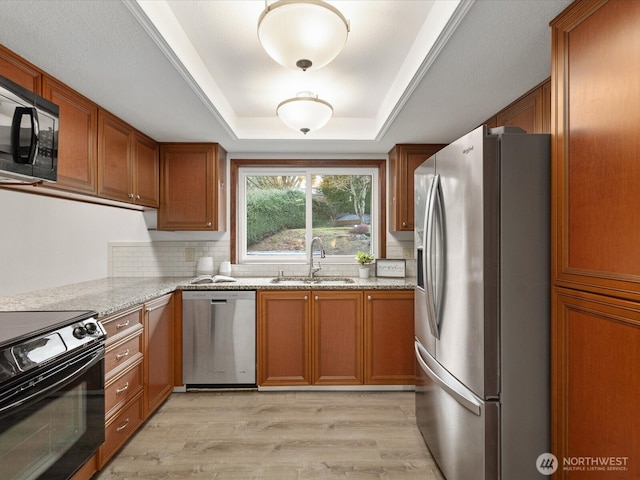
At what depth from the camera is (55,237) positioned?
2705mm

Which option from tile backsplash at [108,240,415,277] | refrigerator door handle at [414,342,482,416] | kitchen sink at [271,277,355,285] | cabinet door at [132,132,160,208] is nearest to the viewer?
refrigerator door handle at [414,342,482,416]

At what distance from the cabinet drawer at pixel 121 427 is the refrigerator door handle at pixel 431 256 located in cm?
188

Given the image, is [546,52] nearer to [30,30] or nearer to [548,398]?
[548,398]

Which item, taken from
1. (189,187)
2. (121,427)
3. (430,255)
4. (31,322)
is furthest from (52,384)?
(189,187)

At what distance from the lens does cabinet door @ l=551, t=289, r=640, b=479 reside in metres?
1.13

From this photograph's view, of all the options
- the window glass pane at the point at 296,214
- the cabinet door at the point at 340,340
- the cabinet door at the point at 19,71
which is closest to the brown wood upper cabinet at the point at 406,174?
the window glass pane at the point at 296,214

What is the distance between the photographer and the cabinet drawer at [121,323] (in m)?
2.01

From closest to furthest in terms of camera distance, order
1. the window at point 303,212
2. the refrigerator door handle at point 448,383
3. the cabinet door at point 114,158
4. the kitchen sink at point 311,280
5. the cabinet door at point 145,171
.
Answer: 1. the refrigerator door handle at point 448,383
2. the cabinet door at point 114,158
3. the cabinet door at point 145,171
4. the kitchen sink at point 311,280
5. the window at point 303,212

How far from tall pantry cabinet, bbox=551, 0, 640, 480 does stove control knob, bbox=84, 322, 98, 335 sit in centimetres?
206

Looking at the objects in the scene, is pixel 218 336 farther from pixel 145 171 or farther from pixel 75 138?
pixel 75 138

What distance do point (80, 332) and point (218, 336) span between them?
152 cm

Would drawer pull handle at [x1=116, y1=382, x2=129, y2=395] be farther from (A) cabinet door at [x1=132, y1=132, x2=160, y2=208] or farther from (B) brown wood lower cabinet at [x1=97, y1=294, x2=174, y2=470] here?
(A) cabinet door at [x1=132, y1=132, x2=160, y2=208]

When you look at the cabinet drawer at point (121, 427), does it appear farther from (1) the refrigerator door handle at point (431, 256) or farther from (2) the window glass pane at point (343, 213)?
(2) the window glass pane at point (343, 213)

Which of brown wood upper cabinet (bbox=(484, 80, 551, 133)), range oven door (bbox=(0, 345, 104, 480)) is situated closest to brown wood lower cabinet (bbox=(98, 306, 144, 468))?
range oven door (bbox=(0, 345, 104, 480))
